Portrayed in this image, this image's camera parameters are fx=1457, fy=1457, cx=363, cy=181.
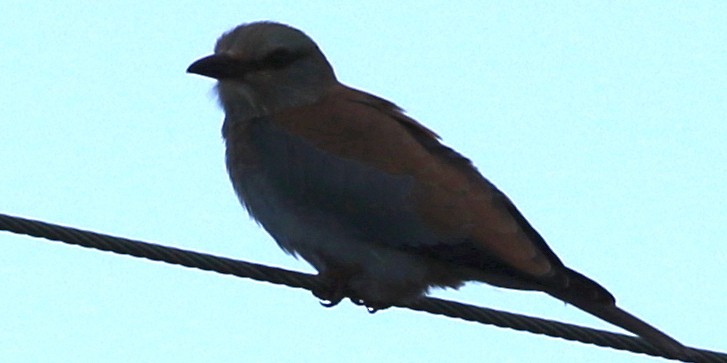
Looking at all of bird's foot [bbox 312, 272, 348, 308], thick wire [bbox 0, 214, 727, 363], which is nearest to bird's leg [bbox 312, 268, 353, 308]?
bird's foot [bbox 312, 272, 348, 308]

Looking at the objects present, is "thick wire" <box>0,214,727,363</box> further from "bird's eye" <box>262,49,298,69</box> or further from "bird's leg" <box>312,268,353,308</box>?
"bird's eye" <box>262,49,298,69</box>

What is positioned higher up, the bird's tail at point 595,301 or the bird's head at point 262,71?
the bird's head at point 262,71

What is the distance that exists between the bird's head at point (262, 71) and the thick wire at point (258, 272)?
4.95 ft

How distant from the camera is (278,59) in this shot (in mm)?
6289

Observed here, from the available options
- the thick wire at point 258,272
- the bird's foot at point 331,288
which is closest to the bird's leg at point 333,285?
the bird's foot at point 331,288

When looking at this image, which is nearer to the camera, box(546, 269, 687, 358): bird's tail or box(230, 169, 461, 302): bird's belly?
box(546, 269, 687, 358): bird's tail

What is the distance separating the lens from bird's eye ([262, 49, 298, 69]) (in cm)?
622

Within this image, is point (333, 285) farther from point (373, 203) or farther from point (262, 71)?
point (262, 71)

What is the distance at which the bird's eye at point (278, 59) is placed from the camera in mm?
6223

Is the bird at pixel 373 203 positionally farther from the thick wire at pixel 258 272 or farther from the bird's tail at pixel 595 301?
the thick wire at pixel 258 272

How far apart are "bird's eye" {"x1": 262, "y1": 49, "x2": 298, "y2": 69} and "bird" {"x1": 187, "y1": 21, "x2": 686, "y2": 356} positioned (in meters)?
0.14

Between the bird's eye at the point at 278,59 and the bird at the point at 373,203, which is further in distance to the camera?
the bird's eye at the point at 278,59

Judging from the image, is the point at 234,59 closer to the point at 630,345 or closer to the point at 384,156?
the point at 384,156

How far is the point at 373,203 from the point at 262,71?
103cm
